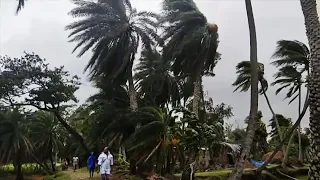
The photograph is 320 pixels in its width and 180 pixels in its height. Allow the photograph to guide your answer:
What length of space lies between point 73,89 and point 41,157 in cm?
971

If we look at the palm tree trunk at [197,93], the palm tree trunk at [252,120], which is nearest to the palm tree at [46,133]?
the palm tree trunk at [197,93]

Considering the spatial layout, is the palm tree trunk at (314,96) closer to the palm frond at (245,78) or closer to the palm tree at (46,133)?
the palm frond at (245,78)

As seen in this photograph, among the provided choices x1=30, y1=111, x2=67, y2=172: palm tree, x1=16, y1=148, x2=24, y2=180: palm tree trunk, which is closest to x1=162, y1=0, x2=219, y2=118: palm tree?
x1=16, y1=148, x2=24, y2=180: palm tree trunk

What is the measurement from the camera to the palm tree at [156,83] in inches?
1218

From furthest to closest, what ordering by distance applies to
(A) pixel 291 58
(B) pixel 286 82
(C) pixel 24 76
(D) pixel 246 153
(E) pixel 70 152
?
(E) pixel 70 152
(B) pixel 286 82
(C) pixel 24 76
(A) pixel 291 58
(D) pixel 246 153

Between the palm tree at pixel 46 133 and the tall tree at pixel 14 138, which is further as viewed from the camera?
the palm tree at pixel 46 133

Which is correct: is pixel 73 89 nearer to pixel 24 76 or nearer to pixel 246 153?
pixel 24 76

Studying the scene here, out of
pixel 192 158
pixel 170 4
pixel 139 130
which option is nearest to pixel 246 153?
pixel 192 158

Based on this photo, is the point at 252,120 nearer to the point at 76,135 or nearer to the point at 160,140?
the point at 160,140

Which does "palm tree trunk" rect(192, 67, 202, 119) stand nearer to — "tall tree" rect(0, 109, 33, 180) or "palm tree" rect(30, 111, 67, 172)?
"tall tree" rect(0, 109, 33, 180)

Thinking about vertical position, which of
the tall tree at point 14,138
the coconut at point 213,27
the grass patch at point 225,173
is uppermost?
the coconut at point 213,27

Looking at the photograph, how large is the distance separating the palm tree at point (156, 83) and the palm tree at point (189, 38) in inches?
179

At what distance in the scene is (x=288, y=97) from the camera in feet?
109

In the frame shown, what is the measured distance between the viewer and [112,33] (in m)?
24.2
